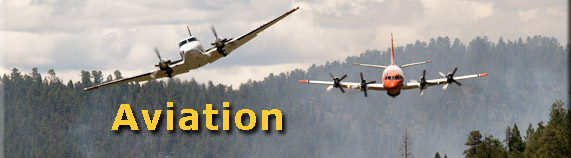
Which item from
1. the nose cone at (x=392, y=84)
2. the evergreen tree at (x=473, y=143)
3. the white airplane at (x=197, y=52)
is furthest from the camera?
the evergreen tree at (x=473, y=143)

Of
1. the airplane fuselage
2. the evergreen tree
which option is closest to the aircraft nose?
the airplane fuselage

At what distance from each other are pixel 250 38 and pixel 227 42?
178 cm

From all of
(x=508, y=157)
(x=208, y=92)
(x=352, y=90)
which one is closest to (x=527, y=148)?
(x=508, y=157)

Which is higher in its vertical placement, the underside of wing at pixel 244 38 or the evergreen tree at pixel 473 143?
the underside of wing at pixel 244 38

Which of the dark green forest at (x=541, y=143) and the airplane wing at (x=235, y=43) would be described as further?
the dark green forest at (x=541, y=143)

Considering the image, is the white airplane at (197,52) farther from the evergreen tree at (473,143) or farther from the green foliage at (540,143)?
the evergreen tree at (473,143)

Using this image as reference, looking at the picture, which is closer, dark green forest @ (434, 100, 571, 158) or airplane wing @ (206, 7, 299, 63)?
airplane wing @ (206, 7, 299, 63)

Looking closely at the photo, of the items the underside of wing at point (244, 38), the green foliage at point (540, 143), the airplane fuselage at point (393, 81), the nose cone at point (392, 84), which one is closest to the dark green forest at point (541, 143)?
the green foliage at point (540, 143)

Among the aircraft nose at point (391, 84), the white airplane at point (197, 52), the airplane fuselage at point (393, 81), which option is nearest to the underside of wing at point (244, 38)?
the white airplane at point (197, 52)

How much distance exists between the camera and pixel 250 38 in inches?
3445

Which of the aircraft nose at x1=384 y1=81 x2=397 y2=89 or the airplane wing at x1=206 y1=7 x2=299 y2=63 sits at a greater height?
the airplane wing at x1=206 y1=7 x2=299 y2=63

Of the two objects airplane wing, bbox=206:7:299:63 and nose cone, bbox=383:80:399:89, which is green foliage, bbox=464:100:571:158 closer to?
nose cone, bbox=383:80:399:89

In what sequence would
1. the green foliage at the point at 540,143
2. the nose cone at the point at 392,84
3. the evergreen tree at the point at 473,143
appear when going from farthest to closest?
the evergreen tree at the point at 473,143, the green foliage at the point at 540,143, the nose cone at the point at 392,84

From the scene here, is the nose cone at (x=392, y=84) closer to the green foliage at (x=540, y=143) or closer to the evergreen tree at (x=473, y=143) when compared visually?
the green foliage at (x=540, y=143)
